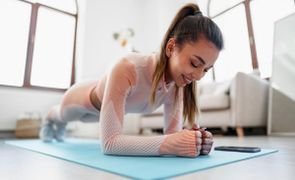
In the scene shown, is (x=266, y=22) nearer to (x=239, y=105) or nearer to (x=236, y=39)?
(x=236, y=39)

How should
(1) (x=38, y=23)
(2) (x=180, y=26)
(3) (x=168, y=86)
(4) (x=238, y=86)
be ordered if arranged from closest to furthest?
1. (2) (x=180, y=26)
2. (3) (x=168, y=86)
3. (4) (x=238, y=86)
4. (1) (x=38, y=23)

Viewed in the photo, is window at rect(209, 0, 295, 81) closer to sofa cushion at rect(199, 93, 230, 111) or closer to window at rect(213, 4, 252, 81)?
window at rect(213, 4, 252, 81)

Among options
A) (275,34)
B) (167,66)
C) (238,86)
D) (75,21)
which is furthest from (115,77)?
(75,21)

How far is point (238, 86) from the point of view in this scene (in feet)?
7.02

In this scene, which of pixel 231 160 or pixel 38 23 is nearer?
pixel 231 160

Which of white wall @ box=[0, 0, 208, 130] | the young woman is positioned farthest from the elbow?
white wall @ box=[0, 0, 208, 130]

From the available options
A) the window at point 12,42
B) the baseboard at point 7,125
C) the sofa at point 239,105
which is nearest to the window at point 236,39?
the sofa at point 239,105

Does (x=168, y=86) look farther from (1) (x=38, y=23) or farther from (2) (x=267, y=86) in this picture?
(1) (x=38, y=23)

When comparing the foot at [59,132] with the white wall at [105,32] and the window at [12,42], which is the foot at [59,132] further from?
the white wall at [105,32]

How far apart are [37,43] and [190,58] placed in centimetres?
268

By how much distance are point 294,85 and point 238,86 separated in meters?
0.52

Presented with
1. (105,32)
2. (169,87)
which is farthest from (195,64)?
(105,32)

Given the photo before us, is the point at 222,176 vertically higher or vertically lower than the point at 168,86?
lower

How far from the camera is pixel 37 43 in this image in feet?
9.61
